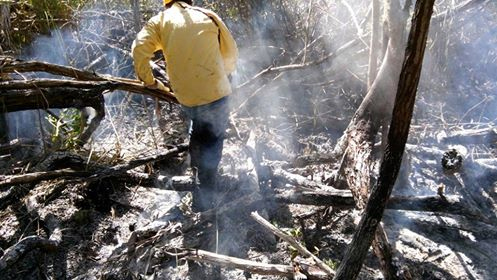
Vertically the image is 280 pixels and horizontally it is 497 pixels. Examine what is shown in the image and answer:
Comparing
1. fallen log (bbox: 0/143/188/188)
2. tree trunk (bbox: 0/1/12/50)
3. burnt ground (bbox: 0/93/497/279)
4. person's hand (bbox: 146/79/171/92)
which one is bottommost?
burnt ground (bbox: 0/93/497/279)

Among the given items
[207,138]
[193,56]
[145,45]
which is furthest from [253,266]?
[145,45]

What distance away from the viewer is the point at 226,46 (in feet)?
10.8

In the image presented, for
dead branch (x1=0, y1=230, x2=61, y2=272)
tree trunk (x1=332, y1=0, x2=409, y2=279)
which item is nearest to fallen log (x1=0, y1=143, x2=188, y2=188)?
dead branch (x1=0, y1=230, x2=61, y2=272)

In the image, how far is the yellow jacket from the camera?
301 cm

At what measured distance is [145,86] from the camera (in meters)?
3.52

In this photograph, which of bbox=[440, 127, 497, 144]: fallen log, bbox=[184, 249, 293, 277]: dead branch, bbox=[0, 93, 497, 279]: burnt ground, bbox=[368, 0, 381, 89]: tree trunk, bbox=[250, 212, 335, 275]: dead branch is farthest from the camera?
bbox=[440, 127, 497, 144]: fallen log

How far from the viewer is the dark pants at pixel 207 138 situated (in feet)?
10.9

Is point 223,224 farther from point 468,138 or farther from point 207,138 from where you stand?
point 468,138

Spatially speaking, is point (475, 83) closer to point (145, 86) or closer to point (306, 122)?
point (306, 122)

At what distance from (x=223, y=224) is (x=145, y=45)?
5.19ft

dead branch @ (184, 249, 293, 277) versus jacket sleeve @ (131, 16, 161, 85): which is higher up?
jacket sleeve @ (131, 16, 161, 85)

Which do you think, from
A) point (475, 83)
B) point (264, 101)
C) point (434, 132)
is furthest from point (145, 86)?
point (475, 83)

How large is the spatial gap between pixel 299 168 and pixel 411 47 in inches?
96.2

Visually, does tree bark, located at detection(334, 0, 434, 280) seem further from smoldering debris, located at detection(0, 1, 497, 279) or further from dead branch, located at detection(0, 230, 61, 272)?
dead branch, located at detection(0, 230, 61, 272)
